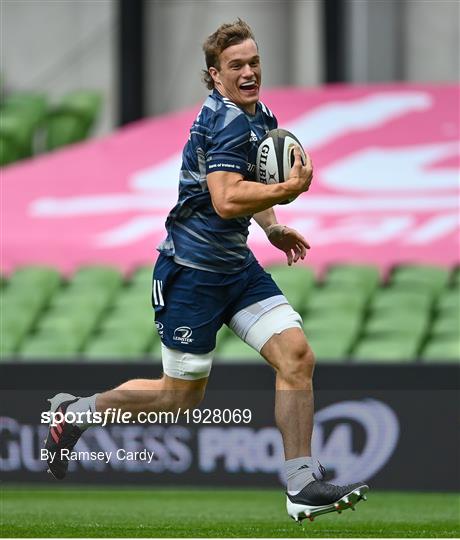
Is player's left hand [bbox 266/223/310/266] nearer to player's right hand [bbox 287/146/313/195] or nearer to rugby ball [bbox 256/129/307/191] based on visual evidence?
rugby ball [bbox 256/129/307/191]

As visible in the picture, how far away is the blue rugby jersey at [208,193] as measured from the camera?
6273mm

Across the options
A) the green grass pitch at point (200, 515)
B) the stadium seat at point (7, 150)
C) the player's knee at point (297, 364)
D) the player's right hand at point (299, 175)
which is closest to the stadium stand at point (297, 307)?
the green grass pitch at point (200, 515)

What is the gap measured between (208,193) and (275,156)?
0.37m

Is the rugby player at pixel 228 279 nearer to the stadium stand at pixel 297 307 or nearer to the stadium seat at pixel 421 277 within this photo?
the stadium stand at pixel 297 307

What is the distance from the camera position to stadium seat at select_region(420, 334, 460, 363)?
1055cm

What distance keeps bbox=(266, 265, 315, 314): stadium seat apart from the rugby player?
4718 millimetres

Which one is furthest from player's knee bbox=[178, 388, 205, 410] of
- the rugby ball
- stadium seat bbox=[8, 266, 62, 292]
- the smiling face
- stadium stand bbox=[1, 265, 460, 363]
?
stadium seat bbox=[8, 266, 62, 292]

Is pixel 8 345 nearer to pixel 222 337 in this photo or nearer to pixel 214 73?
pixel 222 337

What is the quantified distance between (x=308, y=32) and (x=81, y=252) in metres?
3.86

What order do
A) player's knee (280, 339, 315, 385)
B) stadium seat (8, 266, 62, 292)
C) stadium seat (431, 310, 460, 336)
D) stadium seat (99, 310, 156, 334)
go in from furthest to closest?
stadium seat (8, 266, 62, 292) → stadium seat (99, 310, 156, 334) → stadium seat (431, 310, 460, 336) → player's knee (280, 339, 315, 385)

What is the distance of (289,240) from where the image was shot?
21.9 ft

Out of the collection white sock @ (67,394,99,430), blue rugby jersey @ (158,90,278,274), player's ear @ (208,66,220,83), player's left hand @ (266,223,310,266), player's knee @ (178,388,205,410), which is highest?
player's ear @ (208,66,220,83)

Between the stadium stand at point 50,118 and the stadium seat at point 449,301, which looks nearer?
the stadium seat at point 449,301

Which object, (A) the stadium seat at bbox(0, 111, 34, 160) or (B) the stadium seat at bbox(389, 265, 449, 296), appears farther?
(A) the stadium seat at bbox(0, 111, 34, 160)
